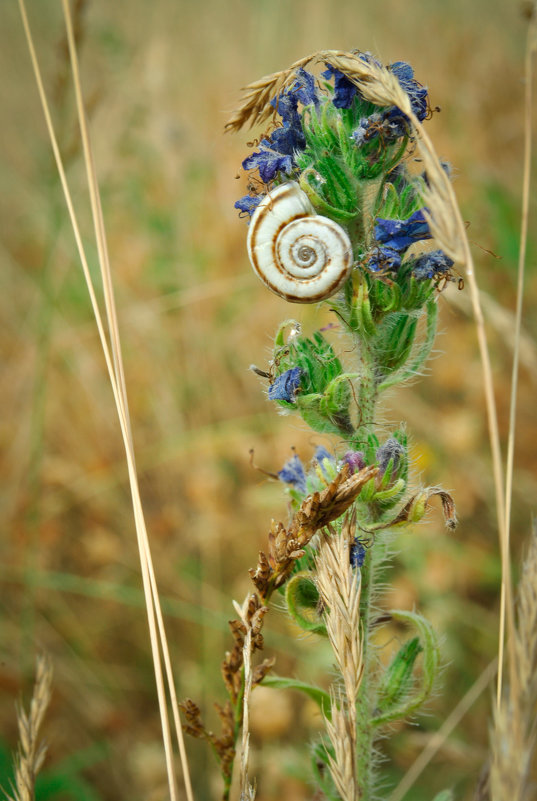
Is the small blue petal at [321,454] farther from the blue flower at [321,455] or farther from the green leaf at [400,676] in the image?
the green leaf at [400,676]

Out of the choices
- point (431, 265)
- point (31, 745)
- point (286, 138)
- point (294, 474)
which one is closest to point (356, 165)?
point (286, 138)

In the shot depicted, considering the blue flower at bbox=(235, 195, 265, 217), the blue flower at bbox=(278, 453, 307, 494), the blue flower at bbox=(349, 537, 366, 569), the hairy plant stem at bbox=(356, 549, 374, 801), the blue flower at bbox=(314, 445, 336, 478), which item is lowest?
the hairy plant stem at bbox=(356, 549, 374, 801)

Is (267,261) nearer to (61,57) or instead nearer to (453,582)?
(61,57)

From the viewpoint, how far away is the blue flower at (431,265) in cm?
170

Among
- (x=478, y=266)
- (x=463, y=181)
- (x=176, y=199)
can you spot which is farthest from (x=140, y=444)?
(x=463, y=181)

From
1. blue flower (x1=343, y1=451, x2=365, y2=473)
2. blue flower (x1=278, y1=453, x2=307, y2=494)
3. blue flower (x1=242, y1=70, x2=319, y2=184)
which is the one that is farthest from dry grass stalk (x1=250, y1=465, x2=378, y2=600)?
blue flower (x1=242, y1=70, x2=319, y2=184)

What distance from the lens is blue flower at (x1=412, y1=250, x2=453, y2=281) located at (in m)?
1.70

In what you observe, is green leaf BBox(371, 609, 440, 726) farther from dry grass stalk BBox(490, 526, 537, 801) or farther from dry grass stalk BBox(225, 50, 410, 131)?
dry grass stalk BBox(225, 50, 410, 131)

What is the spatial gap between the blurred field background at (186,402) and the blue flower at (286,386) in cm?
45

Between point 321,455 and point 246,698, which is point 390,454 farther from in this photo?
point 246,698

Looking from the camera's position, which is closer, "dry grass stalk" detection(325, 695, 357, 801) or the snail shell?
"dry grass stalk" detection(325, 695, 357, 801)

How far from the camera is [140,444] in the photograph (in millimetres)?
4566

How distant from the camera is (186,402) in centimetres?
460

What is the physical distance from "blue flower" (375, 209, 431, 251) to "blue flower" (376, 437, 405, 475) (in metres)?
0.52
